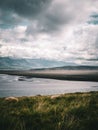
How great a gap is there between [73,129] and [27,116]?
69.9 inches

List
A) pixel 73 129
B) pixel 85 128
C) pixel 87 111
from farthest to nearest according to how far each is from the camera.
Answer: pixel 87 111 < pixel 85 128 < pixel 73 129

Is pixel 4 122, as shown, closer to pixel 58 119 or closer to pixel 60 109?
pixel 58 119

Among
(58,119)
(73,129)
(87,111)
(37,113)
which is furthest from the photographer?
(87,111)

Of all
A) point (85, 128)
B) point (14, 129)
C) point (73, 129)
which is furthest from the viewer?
point (85, 128)

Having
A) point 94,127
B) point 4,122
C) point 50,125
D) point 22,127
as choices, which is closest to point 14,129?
point 22,127

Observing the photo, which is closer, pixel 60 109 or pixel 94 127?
pixel 94 127

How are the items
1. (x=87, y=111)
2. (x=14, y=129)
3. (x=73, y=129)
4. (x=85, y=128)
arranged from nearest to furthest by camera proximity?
(x=14, y=129), (x=73, y=129), (x=85, y=128), (x=87, y=111)

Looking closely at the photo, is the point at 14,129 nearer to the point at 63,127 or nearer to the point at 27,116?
the point at 63,127

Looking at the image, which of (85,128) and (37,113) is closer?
(85,128)

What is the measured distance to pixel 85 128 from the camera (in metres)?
5.17

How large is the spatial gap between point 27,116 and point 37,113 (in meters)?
0.36

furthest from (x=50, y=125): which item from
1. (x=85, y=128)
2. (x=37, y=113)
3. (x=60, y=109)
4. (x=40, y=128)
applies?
(x=60, y=109)

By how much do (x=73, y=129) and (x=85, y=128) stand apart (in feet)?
1.76

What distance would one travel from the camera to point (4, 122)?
16.5ft
